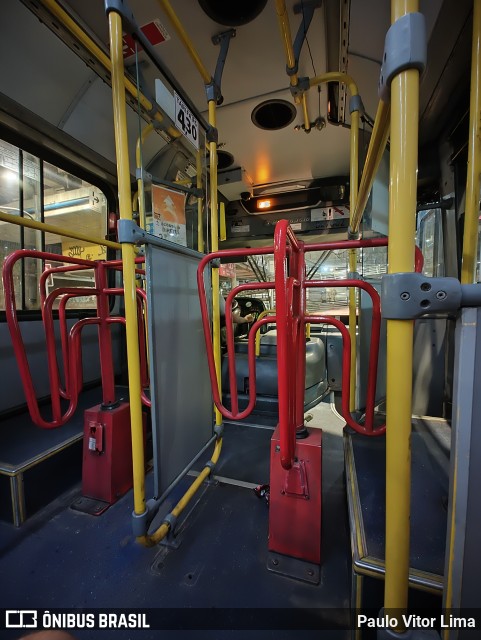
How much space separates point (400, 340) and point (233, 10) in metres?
2.11

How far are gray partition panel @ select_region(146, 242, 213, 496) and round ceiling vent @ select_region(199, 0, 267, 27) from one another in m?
1.38

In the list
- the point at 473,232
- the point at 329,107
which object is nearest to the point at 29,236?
the point at 329,107

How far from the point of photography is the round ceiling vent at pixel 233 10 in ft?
4.80

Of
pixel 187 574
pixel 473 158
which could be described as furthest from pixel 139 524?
pixel 473 158

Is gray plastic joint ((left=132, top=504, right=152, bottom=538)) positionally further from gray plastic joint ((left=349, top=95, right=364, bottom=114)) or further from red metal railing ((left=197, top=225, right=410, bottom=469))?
gray plastic joint ((left=349, top=95, right=364, bottom=114))

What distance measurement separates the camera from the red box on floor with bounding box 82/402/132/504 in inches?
63.0

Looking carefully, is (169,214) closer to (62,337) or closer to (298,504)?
(62,337)

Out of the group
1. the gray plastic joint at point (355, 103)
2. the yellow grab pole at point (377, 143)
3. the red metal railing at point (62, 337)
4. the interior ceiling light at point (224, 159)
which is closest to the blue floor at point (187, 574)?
the red metal railing at point (62, 337)

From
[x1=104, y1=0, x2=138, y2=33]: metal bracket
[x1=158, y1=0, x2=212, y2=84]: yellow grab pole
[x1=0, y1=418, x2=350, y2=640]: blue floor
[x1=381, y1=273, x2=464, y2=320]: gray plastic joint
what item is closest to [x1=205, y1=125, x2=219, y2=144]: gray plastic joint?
[x1=158, y1=0, x2=212, y2=84]: yellow grab pole

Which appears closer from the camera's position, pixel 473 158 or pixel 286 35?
pixel 473 158

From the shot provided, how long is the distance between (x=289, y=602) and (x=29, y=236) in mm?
2925

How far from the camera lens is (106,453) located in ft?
5.26

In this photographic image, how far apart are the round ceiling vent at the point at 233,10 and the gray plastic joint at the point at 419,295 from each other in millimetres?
1948

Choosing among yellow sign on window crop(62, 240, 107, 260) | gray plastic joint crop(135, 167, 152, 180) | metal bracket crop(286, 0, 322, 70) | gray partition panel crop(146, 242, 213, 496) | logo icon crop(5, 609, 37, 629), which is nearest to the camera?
logo icon crop(5, 609, 37, 629)
